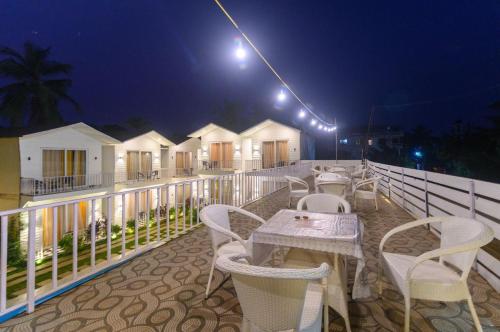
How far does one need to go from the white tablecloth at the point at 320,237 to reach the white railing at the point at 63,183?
41.2 feet

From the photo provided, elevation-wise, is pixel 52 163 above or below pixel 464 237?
above

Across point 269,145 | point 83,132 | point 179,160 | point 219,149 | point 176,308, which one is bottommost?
point 176,308

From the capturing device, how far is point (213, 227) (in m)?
2.24

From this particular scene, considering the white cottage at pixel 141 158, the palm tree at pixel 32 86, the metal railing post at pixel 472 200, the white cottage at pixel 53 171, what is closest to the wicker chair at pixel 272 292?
the metal railing post at pixel 472 200

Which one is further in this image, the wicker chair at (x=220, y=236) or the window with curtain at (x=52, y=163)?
the window with curtain at (x=52, y=163)

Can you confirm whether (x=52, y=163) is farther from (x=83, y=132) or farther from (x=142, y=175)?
(x=142, y=175)

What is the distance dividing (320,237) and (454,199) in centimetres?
307

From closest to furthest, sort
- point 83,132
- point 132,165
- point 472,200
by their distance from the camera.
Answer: point 472,200, point 83,132, point 132,165

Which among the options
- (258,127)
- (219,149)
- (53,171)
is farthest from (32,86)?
(258,127)

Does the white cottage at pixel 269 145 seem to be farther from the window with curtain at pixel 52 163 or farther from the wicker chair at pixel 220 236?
the wicker chair at pixel 220 236

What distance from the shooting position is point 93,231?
284 centimetres

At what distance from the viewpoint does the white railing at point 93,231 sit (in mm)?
2217

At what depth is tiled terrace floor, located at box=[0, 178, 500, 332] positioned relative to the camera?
203 cm

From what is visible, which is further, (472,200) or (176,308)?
(472,200)
